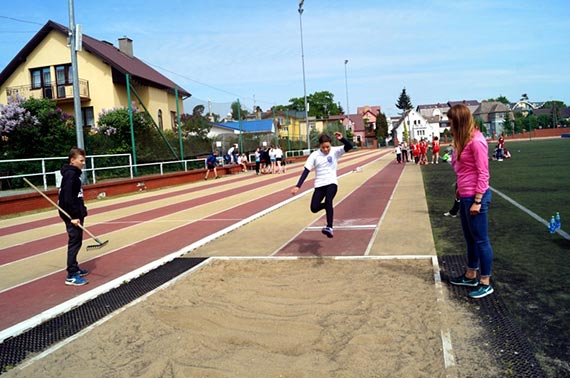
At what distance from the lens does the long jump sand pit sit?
363 cm

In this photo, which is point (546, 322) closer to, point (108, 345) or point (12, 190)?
point (108, 345)

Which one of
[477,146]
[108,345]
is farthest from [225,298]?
[477,146]

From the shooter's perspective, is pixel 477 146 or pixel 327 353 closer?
pixel 327 353

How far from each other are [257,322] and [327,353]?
945 mm

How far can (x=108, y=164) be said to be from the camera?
758 inches

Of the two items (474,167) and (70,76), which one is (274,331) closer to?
(474,167)

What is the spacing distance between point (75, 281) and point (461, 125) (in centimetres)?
515

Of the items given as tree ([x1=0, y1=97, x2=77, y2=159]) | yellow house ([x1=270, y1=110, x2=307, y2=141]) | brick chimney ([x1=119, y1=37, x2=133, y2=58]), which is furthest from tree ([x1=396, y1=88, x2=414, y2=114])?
tree ([x1=0, y1=97, x2=77, y2=159])

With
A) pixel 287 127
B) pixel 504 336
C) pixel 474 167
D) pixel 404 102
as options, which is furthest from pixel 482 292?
pixel 404 102

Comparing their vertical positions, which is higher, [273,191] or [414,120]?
[414,120]

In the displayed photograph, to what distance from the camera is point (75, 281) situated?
6207 mm

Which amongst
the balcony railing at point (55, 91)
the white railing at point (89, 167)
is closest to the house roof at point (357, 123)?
the balcony railing at point (55, 91)

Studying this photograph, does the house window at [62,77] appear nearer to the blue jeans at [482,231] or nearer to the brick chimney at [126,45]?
the brick chimney at [126,45]

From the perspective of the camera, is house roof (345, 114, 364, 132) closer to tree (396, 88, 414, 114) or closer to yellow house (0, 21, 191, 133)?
tree (396, 88, 414, 114)
